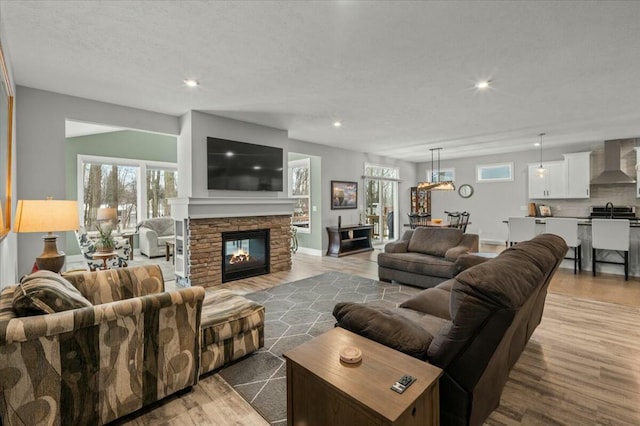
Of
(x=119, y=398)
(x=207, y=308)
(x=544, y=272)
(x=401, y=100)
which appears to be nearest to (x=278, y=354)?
(x=207, y=308)

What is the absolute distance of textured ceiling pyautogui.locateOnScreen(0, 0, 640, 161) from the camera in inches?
87.4

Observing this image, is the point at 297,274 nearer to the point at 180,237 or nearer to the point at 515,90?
the point at 180,237

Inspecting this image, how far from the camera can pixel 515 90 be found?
3.79 m

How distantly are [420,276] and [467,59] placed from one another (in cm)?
282

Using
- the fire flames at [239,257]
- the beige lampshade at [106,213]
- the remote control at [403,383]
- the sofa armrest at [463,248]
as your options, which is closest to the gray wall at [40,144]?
the fire flames at [239,257]

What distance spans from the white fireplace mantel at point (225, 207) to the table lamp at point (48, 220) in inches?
73.1

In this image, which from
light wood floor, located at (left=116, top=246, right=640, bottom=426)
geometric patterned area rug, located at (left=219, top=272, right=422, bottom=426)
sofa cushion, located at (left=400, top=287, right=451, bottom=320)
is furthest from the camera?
sofa cushion, located at (left=400, top=287, right=451, bottom=320)

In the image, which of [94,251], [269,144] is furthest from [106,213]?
[269,144]

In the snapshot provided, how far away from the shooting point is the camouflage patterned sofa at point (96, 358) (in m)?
1.42

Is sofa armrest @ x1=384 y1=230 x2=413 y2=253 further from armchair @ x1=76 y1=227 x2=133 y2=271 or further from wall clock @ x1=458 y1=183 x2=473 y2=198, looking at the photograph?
wall clock @ x1=458 y1=183 x2=473 y2=198

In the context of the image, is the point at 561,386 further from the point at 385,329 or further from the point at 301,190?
the point at 301,190

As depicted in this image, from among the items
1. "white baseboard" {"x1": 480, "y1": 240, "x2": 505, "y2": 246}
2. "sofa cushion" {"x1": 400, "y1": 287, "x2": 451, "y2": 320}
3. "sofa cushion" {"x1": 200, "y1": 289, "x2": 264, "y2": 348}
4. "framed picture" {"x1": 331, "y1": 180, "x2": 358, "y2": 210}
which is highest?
"framed picture" {"x1": 331, "y1": 180, "x2": 358, "y2": 210}

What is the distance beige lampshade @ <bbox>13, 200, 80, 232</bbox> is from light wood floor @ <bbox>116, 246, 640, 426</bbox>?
165 centimetres

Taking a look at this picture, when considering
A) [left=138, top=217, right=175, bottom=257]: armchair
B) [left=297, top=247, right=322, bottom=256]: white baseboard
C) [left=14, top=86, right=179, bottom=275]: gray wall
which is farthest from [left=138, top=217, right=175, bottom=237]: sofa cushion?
[left=14, top=86, right=179, bottom=275]: gray wall
